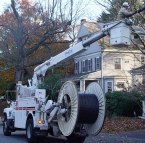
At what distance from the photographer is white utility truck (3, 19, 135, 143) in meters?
13.3

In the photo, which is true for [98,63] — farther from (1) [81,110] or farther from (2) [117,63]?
(1) [81,110]

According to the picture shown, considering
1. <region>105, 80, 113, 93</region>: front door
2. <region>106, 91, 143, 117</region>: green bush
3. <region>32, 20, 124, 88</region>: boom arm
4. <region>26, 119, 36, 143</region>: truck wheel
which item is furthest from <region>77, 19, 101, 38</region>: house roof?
<region>26, 119, 36, 143</region>: truck wheel

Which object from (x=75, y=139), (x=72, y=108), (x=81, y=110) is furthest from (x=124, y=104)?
(x=72, y=108)

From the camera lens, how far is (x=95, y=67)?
46844 mm

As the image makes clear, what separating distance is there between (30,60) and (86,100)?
99.2 feet

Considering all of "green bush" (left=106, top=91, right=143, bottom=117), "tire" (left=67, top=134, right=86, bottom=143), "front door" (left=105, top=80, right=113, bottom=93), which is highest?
"front door" (left=105, top=80, right=113, bottom=93)

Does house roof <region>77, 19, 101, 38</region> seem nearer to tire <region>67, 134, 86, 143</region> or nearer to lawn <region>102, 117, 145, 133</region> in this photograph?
lawn <region>102, 117, 145, 133</region>

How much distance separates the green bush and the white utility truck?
1203 cm

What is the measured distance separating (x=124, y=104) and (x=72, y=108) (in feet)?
50.1

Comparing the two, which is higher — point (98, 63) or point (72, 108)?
point (98, 63)

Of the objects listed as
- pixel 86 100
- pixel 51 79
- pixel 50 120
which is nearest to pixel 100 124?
pixel 86 100

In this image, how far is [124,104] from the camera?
28.9 meters

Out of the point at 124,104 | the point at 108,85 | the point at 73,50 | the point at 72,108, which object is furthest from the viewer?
the point at 108,85

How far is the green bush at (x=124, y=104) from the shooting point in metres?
28.8
